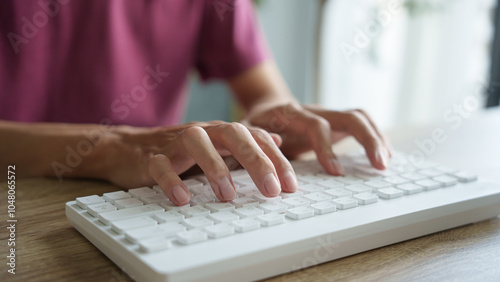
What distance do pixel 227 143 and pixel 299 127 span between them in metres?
0.24

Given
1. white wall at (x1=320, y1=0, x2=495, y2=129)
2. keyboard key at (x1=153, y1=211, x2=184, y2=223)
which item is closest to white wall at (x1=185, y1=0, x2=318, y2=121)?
white wall at (x1=320, y1=0, x2=495, y2=129)

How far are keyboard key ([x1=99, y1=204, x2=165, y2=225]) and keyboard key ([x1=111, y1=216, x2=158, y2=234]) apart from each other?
0.01 meters

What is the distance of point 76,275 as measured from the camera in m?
0.48

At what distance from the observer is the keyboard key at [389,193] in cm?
61

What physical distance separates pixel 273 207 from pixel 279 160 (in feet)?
0.38

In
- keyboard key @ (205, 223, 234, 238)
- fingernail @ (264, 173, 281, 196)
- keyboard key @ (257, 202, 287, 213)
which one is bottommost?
keyboard key @ (257, 202, 287, 213)

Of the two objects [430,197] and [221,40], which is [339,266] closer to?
[430,197]

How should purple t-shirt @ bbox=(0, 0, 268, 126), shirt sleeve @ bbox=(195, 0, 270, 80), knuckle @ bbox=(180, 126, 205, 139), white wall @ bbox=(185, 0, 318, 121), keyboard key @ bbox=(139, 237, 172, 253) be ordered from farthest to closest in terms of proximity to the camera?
Answer: white wall @ bbox=(185, 0, 318, 121) → shirt sleeve @ bbox=(195, 0, 270, 80) → purple t-shirt @ bbox=(0, 0, 268, 126) → knuckle @ bbox=(180, 126, 205, 139) → keyboard key @ bbox=(139, 237, 172, 253)

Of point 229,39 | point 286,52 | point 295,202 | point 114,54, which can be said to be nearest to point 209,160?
point 295,202

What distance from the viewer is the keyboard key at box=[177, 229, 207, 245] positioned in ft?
1.49

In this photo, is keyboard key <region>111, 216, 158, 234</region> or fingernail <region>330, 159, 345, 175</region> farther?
fingernail <region>330, 159, 345, 175</region>

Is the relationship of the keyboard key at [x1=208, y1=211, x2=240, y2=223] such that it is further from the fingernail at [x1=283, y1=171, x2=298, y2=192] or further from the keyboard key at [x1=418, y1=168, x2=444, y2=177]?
the keyboard key at [x1=418, y1=168, x2=444, y2=177]

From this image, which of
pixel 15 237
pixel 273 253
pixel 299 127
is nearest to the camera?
pixel 273 253

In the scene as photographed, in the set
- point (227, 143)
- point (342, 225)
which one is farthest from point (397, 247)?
point (227, 143)
